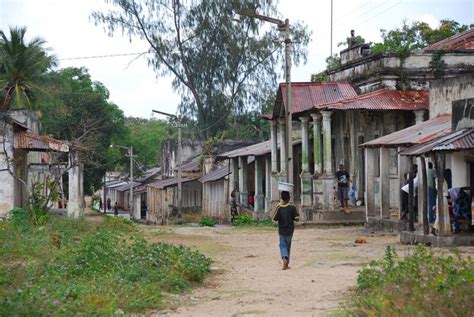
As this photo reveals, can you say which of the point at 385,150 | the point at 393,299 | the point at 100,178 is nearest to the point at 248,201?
the point at 385,150

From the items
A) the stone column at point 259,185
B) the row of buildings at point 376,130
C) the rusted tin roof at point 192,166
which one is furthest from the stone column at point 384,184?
the rusted tin roof at point 192,166

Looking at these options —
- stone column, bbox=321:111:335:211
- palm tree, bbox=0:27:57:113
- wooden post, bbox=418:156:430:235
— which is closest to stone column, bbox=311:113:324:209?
stone column, bbox=321:111:335:211

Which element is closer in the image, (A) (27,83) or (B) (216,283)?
(B) (216,283)

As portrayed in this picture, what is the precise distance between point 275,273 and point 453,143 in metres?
5.35

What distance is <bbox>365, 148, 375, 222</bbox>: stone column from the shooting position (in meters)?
26.5

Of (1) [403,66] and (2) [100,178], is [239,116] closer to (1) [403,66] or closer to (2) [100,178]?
(2) [100,178]

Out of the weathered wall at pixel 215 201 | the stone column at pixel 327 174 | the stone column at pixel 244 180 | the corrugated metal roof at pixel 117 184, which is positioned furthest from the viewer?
the corrugated metal roof at pixel 117 184

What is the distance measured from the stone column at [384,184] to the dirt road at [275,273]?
3.84 ft

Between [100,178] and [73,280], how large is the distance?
5010 centimetres

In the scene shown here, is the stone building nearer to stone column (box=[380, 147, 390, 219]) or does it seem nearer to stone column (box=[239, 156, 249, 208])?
stone column (box=[239, 156, 249, 208])

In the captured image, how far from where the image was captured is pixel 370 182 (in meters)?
26.4

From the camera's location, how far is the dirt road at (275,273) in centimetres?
1097

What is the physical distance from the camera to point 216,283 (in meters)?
13.8

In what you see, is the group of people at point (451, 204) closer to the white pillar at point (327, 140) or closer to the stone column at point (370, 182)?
the stone column at point (370, 182)
